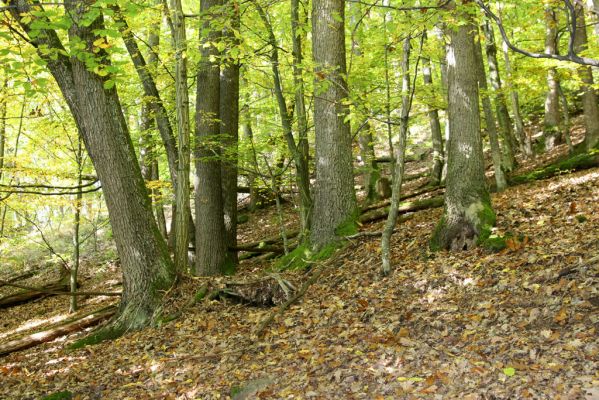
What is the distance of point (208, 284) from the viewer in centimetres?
757

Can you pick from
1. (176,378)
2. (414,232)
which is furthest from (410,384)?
(414,232)

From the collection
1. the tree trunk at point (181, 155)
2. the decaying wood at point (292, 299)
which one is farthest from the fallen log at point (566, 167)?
the tree trunk at point (181, 155)

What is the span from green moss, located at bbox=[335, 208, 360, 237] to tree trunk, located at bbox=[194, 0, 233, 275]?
309 cm

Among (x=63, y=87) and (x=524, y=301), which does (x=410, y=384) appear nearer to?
(x=524, y=301)

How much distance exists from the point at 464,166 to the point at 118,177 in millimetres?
5116

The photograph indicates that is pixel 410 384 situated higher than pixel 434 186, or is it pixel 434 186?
pixel 434 186

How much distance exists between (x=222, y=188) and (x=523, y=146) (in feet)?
32.8

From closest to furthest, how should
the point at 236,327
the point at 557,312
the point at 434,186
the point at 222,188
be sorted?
the point at 557,312 < the point at 236,327 < the point at 222,188 < the point at 434,186

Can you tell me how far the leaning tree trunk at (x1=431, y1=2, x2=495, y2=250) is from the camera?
6.56 meters

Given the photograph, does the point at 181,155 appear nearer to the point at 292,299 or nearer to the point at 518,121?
the point at 292,299

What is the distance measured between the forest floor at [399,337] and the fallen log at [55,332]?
157 millimetres

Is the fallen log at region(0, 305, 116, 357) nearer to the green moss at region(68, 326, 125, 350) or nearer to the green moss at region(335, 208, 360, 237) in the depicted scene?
the green moss at region(68, 326, 125, 350)

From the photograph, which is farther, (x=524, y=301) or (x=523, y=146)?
(x=523, y=146)

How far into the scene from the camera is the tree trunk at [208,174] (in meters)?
9.50
